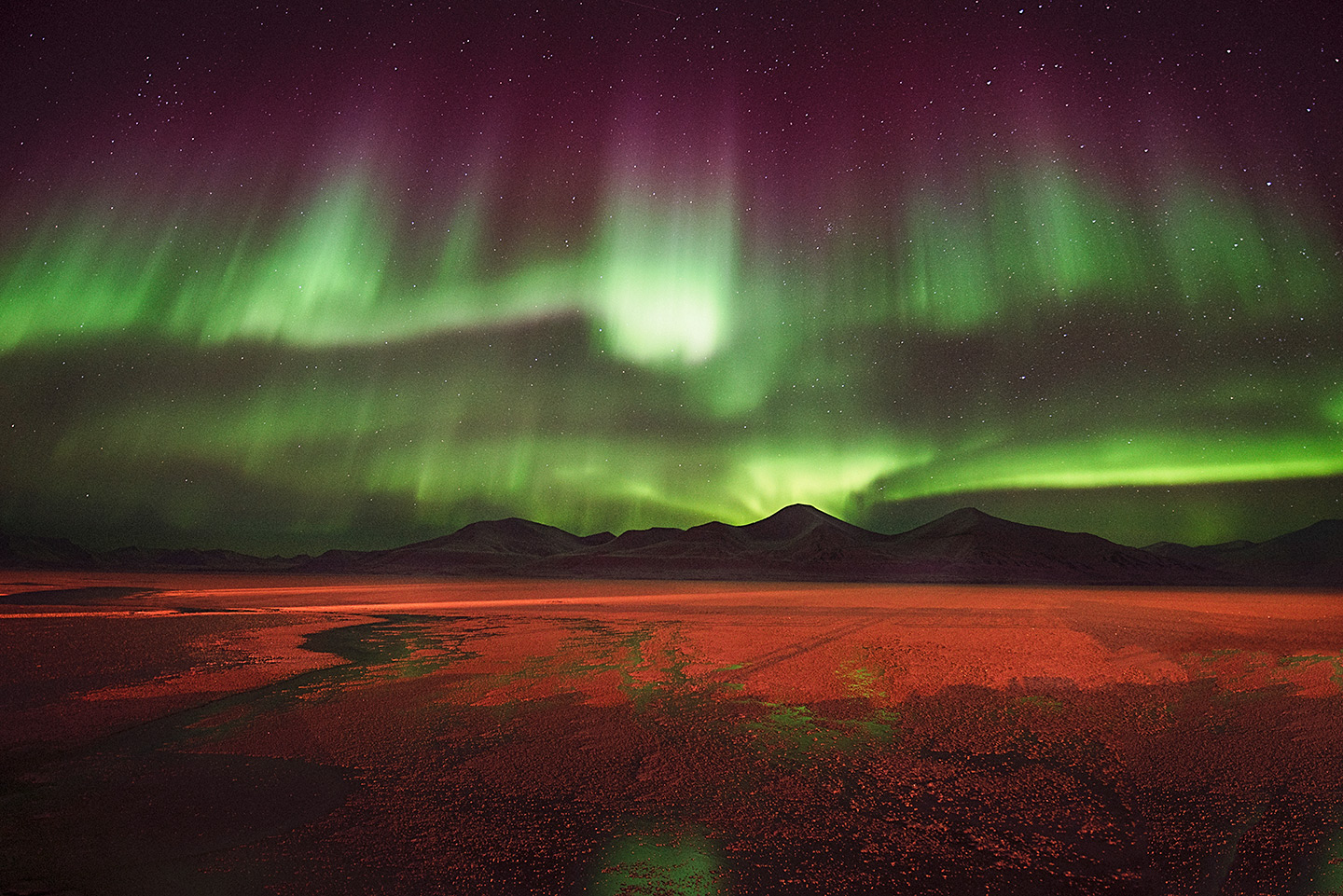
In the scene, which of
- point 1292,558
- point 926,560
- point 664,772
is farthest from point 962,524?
point 664,772

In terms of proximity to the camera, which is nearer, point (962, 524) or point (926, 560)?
point (926, 560)

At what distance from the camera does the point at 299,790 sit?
569cm

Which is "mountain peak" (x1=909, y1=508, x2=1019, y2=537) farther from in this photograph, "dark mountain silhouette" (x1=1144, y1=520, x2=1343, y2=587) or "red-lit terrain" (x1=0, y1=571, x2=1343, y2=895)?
"red-lit terrain" (x1=0, y1=571, x2=1343, y2=895)

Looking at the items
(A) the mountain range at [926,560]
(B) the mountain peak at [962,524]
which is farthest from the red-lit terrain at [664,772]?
(B) the mountain peak at [962,524]

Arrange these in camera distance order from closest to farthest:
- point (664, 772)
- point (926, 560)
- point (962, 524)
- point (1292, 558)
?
1. point (664, 772)
2. point (926, 560)
3. point (1292, 558)
4. point (962, 524)

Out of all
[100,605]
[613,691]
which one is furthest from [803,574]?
[613,691]

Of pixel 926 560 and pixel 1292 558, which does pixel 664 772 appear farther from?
pixel 1292 558

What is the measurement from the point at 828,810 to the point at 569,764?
94.1 inches


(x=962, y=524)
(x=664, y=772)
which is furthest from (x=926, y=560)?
(x=664, y=772)

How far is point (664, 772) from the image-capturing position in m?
6.24

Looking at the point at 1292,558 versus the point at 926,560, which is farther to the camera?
the point at 1292,558

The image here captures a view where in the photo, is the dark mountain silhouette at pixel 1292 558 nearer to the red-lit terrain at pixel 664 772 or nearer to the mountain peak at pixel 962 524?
the mountain peak at pixel 962 524

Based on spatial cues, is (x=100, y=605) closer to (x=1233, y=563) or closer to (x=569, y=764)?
(x=569, y=764)

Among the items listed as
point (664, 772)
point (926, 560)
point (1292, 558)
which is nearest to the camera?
point (664, 772)
